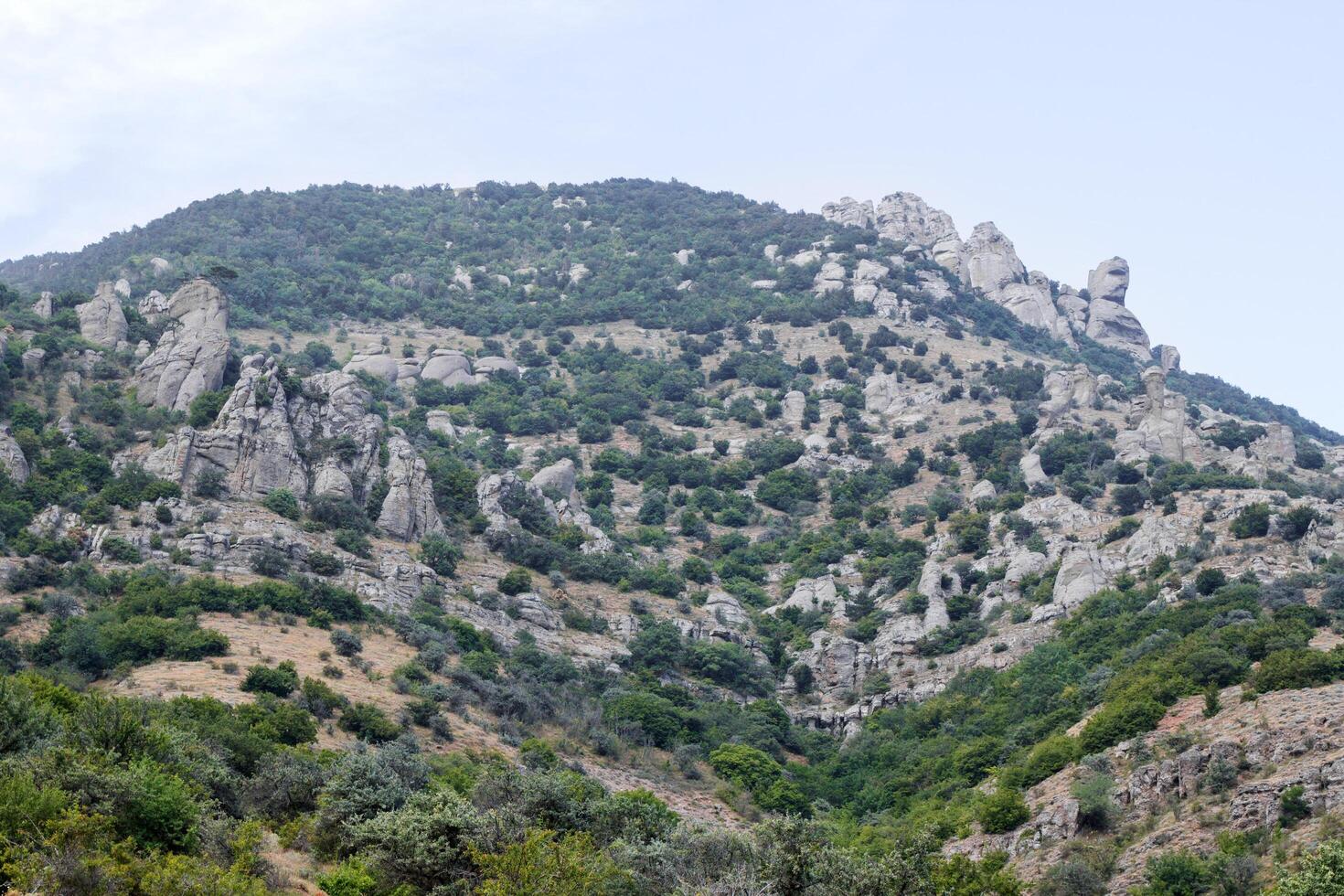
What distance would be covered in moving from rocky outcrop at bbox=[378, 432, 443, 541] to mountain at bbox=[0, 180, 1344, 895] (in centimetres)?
23

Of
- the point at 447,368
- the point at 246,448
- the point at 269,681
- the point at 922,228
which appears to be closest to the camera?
the point at 269,681

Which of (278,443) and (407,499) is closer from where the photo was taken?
(278,443)

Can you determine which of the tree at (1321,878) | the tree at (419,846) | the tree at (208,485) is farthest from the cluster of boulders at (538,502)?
the tree at (1321,878)

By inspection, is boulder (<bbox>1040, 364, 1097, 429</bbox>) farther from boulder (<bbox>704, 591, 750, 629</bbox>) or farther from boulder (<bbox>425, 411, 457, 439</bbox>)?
boulder (<bbox>425, 411, 457, 439</bbox>)

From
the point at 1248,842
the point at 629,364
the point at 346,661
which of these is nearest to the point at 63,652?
the point at 346,661

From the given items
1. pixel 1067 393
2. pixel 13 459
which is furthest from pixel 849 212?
pixel 13 459

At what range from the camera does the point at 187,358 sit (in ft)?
196

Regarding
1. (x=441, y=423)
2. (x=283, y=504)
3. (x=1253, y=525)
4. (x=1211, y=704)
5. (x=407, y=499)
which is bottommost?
(x=283, y=504)

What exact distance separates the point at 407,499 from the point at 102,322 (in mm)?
20195

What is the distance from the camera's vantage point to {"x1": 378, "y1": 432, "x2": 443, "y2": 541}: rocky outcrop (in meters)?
56.2

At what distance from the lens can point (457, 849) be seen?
25.3 m

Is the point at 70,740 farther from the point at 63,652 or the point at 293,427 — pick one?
the point at 293,427

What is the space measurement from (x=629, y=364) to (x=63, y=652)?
63376mm

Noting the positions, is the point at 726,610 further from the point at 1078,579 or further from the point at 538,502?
the point at 1078,579
